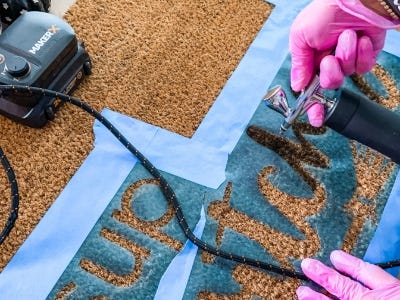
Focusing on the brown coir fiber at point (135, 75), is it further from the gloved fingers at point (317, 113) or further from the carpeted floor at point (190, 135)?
the gloved fingers at point (317, 113)

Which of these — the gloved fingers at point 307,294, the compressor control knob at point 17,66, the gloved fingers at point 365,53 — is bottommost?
the gloved fingers at point 307,294

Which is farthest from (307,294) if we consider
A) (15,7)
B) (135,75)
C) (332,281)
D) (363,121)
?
(15,7)

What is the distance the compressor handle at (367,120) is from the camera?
0.67 m

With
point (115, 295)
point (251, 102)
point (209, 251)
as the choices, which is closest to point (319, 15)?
point (251, 102)

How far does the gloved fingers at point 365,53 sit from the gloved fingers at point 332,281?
0.26m

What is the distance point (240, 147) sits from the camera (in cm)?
83

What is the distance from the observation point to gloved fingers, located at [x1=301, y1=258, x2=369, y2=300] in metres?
0.70

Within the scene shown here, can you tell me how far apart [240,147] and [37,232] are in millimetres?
316

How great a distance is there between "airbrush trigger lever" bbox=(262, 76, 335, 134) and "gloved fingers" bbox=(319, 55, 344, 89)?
20 mm

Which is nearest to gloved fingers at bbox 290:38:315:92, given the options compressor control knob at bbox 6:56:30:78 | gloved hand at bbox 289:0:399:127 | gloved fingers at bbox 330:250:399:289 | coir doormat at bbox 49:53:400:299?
gloved hand at bbox 289:0:399:127

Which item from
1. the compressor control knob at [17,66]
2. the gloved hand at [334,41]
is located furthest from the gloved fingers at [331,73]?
the compressor control knob at [17,66]

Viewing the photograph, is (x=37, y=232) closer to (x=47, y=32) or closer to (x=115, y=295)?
(x=115, y=295)

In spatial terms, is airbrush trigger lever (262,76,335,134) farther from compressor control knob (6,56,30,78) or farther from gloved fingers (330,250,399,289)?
compressor control knob (6,56,30,78)

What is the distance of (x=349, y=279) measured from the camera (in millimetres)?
712
